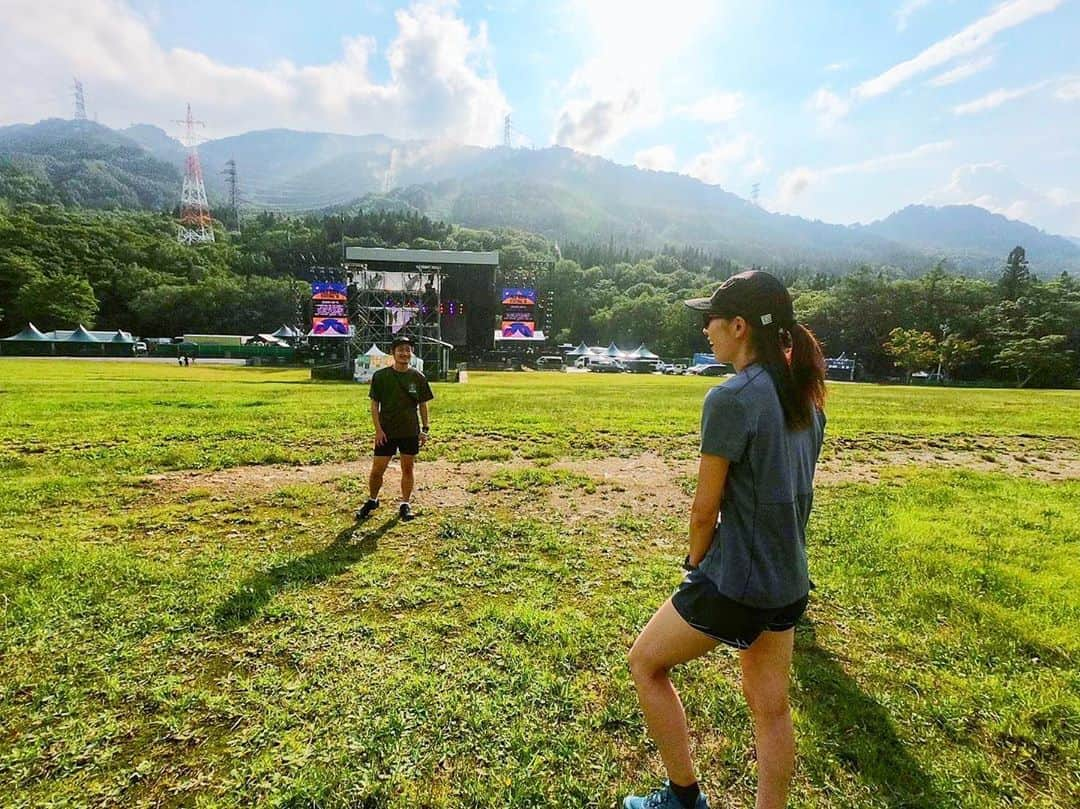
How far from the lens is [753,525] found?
174 cm

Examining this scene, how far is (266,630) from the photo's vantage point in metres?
3.42

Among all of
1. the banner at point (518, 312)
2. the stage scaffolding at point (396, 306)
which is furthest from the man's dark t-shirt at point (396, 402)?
the banner at point (518, 312)

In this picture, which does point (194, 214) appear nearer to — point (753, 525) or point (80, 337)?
point (80, 337)

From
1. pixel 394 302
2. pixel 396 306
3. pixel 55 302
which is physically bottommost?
pixel 396 306

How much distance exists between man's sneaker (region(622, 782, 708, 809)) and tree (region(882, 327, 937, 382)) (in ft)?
218

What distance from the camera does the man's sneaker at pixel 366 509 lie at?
5637 mm

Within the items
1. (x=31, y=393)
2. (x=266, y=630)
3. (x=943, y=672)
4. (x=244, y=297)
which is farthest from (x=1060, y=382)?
(x=244, y=297)

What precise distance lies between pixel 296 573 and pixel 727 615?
3.70m

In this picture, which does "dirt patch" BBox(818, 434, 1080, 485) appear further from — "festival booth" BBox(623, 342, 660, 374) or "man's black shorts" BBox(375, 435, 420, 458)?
"festival booth" BBox(623, 342, 660, 374)

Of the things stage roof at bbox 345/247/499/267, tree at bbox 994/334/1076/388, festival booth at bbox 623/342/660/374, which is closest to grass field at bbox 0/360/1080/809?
stage roof at bbox 345/247/499/267

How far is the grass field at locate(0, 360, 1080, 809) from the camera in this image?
7.64ft

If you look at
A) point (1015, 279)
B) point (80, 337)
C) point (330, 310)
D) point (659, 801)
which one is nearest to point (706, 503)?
point (659, 801)

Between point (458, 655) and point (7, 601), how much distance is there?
10.8 ft

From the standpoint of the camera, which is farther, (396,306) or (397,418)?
(396,306)
